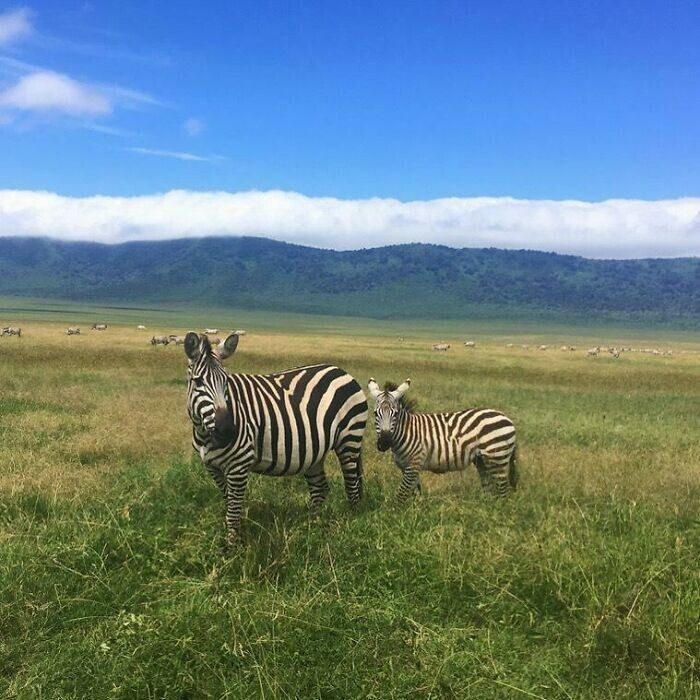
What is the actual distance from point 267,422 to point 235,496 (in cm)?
91

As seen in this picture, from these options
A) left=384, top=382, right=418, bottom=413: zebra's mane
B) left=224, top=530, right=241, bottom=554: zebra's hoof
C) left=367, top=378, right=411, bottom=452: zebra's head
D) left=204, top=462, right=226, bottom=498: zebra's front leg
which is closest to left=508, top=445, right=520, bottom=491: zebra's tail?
left=384, top=382, right=418, bottom=413: zebra's mane

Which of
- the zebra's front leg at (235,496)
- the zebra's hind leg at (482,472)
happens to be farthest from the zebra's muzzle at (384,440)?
the zebra's front leg at (235,496)

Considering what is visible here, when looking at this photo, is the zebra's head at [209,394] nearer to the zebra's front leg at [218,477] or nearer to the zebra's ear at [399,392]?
the zebra's front leg at [218,477]

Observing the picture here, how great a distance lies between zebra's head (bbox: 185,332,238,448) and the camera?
20.1ft

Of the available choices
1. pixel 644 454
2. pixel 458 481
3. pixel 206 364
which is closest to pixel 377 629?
pixel 206 364

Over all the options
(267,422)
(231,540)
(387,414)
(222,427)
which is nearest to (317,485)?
(267,422)

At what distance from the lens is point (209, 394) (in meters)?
6.24

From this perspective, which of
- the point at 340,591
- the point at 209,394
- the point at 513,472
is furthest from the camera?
the point at 513,472

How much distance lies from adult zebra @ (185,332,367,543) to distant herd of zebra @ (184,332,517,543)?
0.01 meters

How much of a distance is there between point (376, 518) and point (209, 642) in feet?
8.21

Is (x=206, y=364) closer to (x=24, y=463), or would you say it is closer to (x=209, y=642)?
(x=209, y=642)

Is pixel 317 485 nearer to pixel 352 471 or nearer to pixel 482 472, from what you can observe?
pixel 352 471

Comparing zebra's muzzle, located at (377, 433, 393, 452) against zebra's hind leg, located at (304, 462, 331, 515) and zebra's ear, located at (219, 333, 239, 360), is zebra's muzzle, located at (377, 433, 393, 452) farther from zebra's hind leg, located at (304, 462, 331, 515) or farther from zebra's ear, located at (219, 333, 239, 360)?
zebra's ear, located at (219, 333, 239, 360)

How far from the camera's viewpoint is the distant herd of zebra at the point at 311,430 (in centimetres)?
635
